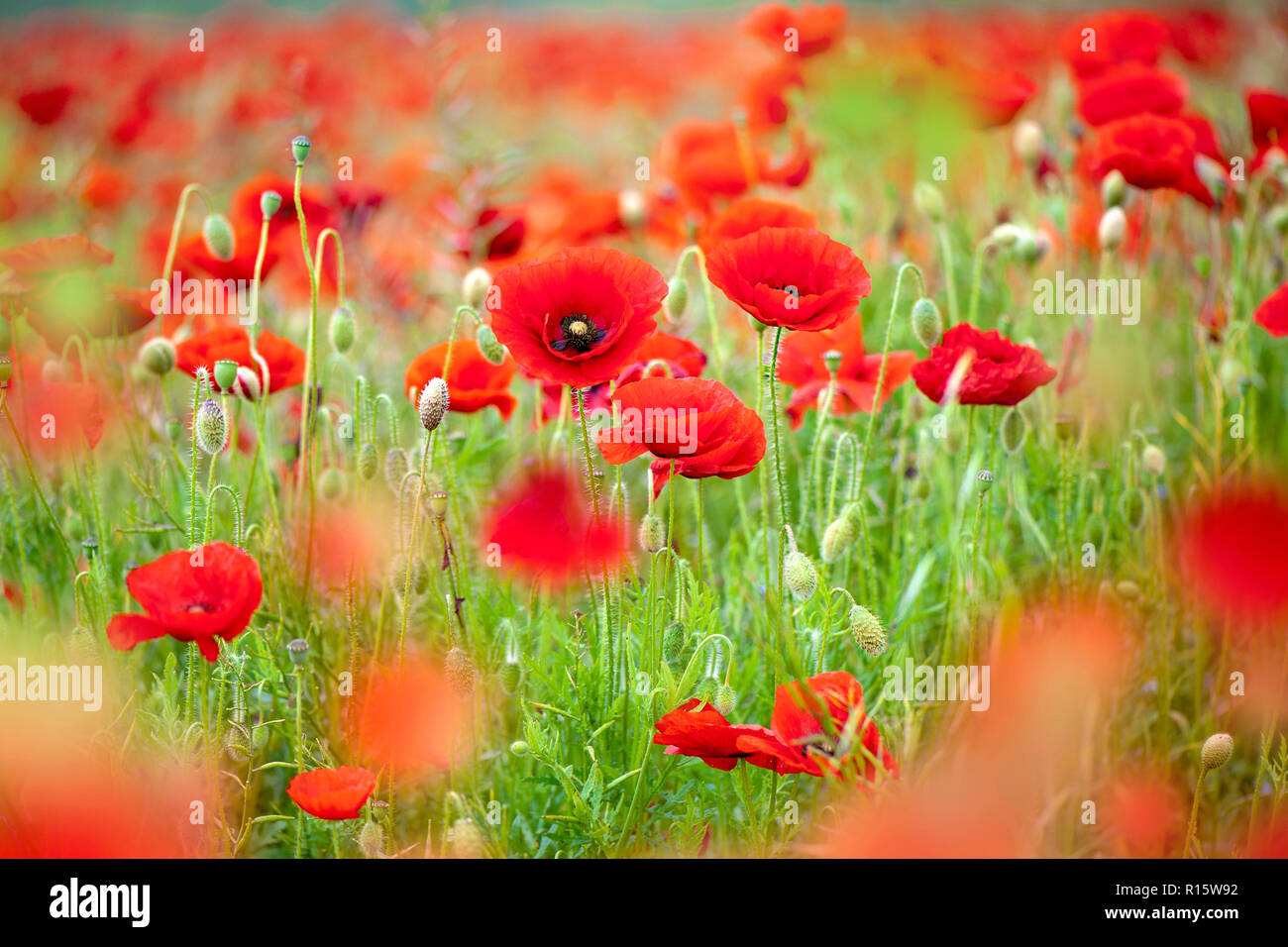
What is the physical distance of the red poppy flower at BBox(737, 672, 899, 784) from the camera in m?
0.94

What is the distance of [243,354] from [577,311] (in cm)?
40

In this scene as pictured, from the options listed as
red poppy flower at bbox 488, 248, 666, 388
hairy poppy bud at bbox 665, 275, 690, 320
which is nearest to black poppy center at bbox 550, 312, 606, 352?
red poppy flower at bbox 488, 248, 666, 388

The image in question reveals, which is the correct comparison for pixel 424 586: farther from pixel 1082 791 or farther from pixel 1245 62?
pixel 1245 62

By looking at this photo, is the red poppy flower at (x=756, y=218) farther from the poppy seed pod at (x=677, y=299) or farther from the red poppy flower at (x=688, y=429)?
the red poppy flower at (x=688, y=429)

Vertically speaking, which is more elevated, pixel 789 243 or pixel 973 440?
pixel 789 243

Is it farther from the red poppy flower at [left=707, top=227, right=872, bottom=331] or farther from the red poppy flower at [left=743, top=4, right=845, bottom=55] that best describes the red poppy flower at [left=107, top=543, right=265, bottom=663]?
the red poppy flower at [left=743, top=4, right=845, bottom=55]

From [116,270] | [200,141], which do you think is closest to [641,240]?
[116,270]

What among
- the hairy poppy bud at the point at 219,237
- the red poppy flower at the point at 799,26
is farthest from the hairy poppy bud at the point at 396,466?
the red poppy flower at the point at 799,26

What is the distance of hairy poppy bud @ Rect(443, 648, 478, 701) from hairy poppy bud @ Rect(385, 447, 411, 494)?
8.4 inches

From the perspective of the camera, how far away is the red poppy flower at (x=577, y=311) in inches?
38.5

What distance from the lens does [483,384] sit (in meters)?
1.37

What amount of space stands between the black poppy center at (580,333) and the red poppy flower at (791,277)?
114 mm
